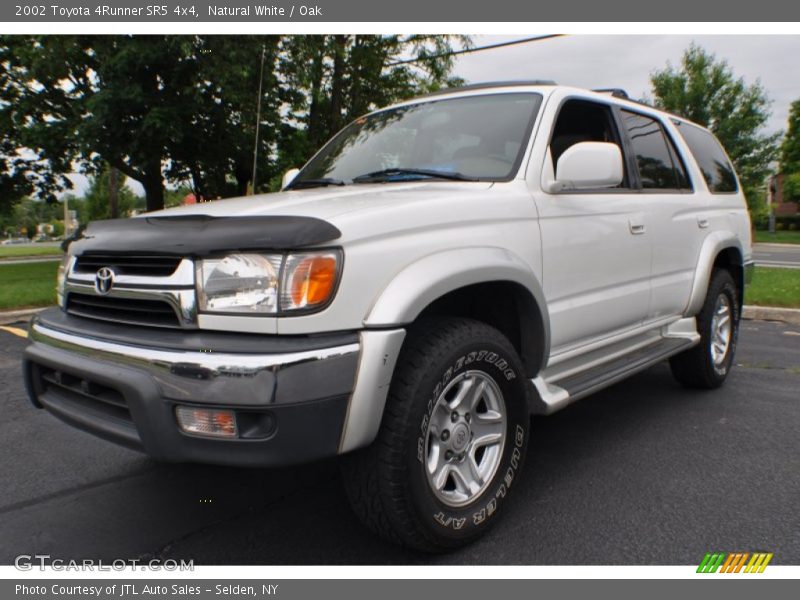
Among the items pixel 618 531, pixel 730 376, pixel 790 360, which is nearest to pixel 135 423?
pixel 618 531

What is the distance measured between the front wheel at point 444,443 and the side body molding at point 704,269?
2164 millimetres

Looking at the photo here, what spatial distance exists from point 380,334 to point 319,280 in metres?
0.26

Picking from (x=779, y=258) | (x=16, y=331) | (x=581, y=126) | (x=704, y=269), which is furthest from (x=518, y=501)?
(x=779, y=258)

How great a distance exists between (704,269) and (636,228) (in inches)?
41.3

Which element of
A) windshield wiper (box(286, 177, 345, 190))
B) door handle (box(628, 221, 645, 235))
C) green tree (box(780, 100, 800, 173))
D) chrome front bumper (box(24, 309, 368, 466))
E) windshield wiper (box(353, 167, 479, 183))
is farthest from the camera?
green tree (box(780, 100, 800, 173))

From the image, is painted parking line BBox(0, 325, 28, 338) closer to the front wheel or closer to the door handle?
the front wheel

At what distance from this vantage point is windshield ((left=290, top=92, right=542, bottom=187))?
3021 millimetres

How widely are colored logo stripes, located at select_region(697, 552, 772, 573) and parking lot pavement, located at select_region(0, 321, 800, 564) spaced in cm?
4

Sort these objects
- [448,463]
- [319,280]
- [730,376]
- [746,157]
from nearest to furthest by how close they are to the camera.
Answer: [319,280]
[448,463]
[730,376]
[746,157]

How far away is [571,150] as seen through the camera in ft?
9.36

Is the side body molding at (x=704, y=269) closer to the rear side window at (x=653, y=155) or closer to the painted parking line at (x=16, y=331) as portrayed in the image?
the rear side window at (x=653, y=155)

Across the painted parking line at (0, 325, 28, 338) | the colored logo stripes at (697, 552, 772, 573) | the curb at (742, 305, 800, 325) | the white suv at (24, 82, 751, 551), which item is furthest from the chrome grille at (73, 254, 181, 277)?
the curb at (742, 305, 800, 325)

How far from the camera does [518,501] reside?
9.18 feet

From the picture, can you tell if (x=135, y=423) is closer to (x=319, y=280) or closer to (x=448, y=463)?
(x=319, y=280)
